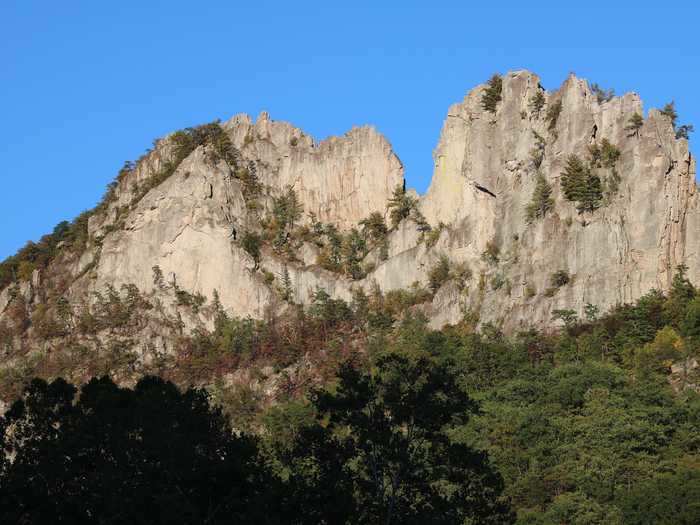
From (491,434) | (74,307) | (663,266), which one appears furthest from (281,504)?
(74,307)

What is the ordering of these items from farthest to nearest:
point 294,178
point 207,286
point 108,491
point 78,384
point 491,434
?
point 294,178, point 207,286, point 78,384, point 491,434, point 108,491

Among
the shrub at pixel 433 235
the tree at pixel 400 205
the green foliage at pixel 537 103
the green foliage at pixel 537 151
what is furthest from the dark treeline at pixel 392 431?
the green foliage at pixel 537 103

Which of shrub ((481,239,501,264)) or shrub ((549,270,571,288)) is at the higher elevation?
shrub ((481,239,501,264))

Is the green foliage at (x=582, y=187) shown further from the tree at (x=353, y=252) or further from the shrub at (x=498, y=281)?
the tree at (x=353, y=252)

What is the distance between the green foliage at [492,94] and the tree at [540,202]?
27.1 ft

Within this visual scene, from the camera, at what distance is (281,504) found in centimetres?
4519

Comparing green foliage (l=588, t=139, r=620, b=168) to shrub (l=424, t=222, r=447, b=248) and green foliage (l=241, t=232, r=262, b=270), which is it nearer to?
shrub (l=424, t=222, r=447, b=248)

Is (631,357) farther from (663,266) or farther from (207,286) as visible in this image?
(207,286)

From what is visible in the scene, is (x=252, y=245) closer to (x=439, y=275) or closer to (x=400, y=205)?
(x=400, y=205)

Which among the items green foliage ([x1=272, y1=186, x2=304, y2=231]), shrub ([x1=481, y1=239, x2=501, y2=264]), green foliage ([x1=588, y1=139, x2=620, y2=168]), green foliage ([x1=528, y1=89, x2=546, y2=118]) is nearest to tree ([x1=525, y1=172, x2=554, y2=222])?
shrub ([x1=481, y1=239, x2=501, y2=264])

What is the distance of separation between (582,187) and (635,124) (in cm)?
468

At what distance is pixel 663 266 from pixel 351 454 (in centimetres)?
4597

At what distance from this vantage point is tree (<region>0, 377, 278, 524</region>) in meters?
44.8

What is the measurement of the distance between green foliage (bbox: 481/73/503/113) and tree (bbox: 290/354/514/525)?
56.7 metres
